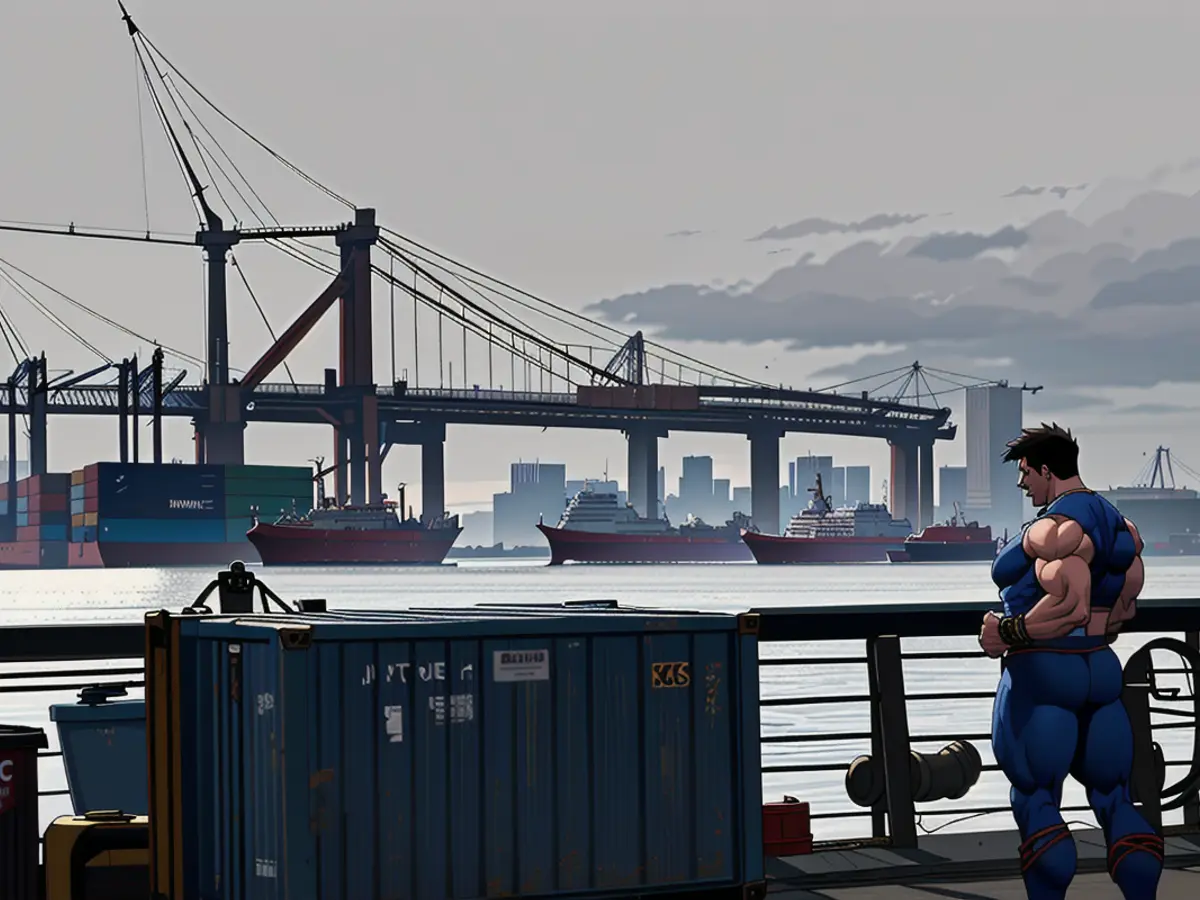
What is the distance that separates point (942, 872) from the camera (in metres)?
8.45

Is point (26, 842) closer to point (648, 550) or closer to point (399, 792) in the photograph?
point (399, 792)

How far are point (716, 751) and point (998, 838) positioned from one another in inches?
116

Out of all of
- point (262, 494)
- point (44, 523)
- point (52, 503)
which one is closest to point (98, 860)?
point (262, 494)

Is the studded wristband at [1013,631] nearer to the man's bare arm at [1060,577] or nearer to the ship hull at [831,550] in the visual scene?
the man's bare arm at [1060,577]

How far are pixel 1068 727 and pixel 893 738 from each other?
2195 millimetres

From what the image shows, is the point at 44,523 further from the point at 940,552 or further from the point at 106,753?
the point at 106,753

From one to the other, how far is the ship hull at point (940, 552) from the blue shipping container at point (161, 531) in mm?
62888

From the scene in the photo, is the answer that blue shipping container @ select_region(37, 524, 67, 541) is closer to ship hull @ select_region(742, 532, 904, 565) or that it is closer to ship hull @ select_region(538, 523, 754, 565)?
ship hull @ select_region(538, 523, 754, 565)

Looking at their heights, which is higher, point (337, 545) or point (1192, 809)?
point (1192, 809)

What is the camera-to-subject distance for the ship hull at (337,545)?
147 m

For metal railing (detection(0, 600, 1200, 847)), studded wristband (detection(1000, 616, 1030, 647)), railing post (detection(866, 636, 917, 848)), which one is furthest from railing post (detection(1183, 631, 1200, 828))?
studded wristband (detection(1000, 616, 1030, 647))

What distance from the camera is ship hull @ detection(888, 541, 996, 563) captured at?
6959 inches

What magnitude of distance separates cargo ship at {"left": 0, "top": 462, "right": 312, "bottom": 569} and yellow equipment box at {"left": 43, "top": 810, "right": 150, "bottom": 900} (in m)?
146

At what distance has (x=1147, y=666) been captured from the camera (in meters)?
9.15
